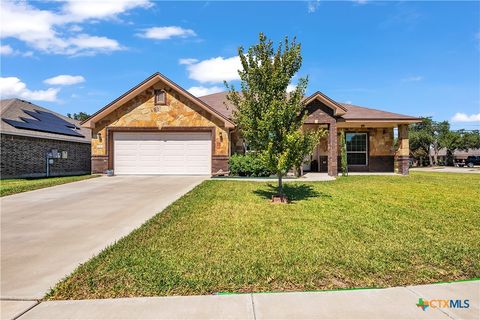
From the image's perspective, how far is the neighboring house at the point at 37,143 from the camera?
17.3 metres

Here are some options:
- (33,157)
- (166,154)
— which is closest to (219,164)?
(166,154)

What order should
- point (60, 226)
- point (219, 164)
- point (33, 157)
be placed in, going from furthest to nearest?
1. point (33, 157)
2. point (219, 164)
3. point (60, 226)

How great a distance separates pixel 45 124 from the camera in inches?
832

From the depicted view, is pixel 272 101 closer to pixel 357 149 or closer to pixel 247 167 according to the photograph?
pixel 247 167

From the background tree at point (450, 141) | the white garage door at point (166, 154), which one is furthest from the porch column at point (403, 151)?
the background tree at point (450, 141)

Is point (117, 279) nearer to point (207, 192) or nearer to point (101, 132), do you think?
point (207, 192)

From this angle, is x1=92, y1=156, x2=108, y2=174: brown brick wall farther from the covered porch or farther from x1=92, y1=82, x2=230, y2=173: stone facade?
the covered porch

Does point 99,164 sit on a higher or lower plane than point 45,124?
lower

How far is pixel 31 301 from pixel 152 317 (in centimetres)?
157

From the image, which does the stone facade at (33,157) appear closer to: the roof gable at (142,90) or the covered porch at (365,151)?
the roof gable at (142,90)

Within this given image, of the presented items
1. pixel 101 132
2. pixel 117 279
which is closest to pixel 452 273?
pixel 117 279

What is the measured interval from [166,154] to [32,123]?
9.61 meters

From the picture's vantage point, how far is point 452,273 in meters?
4.23

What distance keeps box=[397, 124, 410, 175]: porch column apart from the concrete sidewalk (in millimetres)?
17004
